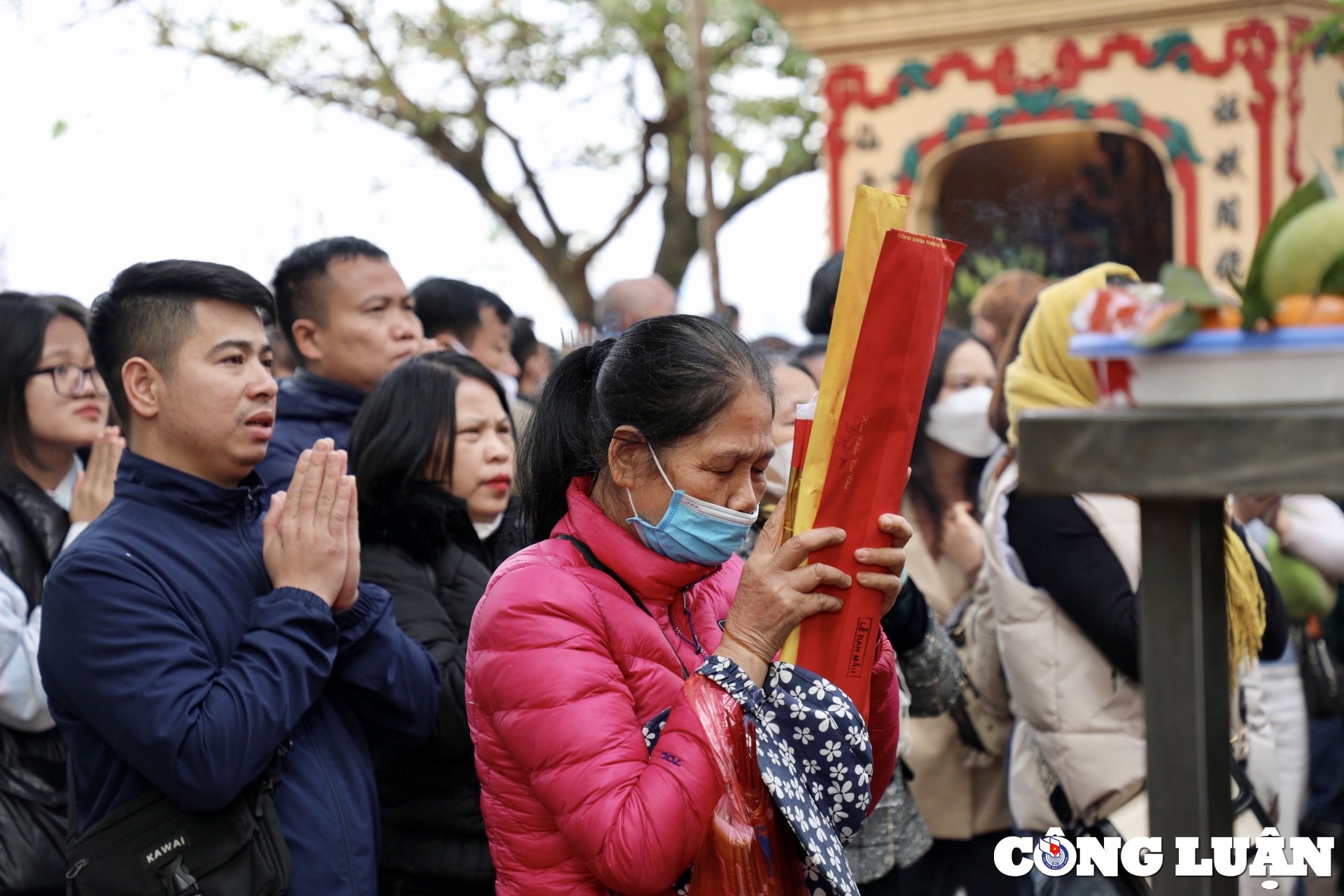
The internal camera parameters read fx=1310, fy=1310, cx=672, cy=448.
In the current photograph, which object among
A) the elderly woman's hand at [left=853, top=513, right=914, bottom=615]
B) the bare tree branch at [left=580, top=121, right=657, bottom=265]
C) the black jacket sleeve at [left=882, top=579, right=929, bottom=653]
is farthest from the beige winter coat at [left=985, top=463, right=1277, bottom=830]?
the bare tree branch at [left=580, top=121, right=657, bottom=265]

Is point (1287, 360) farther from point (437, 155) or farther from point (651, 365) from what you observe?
point (437, 155)

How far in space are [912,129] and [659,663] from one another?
8686 mm

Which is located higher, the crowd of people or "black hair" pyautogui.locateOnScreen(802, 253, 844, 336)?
"black hair" pyautogui.locateOnScreen(802, 253, 844, 336)

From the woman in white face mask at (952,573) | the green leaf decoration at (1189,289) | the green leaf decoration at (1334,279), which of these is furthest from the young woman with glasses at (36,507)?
the green leaf decoration at (1334,279)

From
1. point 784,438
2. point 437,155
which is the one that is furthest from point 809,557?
point 437,155

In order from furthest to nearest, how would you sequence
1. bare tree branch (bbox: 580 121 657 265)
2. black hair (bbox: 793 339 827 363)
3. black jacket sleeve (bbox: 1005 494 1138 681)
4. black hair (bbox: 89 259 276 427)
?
bare tree branch (bbox: 580 121 657 265), black hair (bbox: 793 339 827 363), black jacket sleeve (bbox: 1005 494 1138 681), black hair (bbox: 89 259 276 427)

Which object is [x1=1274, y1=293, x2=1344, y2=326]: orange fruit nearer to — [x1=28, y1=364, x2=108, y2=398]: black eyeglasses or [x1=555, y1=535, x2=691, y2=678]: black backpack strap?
[x1=555, y1=535, x2=691, y2=678]: black backpack strap

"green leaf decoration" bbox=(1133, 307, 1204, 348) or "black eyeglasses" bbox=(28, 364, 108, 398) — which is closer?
"green leaf decoration" bbox=(1133, 307, 1204, 348)

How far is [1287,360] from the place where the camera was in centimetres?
116

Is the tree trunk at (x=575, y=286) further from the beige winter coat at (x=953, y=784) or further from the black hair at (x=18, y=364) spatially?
the beige winter coat at (x=953, y=784)

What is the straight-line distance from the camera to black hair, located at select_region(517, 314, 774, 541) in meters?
1.81

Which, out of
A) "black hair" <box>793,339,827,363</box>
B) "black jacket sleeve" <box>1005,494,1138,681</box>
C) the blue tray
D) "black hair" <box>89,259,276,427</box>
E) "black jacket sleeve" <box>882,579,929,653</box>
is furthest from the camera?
"black hair" <box>793,339,827,363</box>

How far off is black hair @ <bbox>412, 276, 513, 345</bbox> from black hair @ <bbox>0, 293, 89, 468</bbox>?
1511 mm

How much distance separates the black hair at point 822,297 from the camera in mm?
3875
